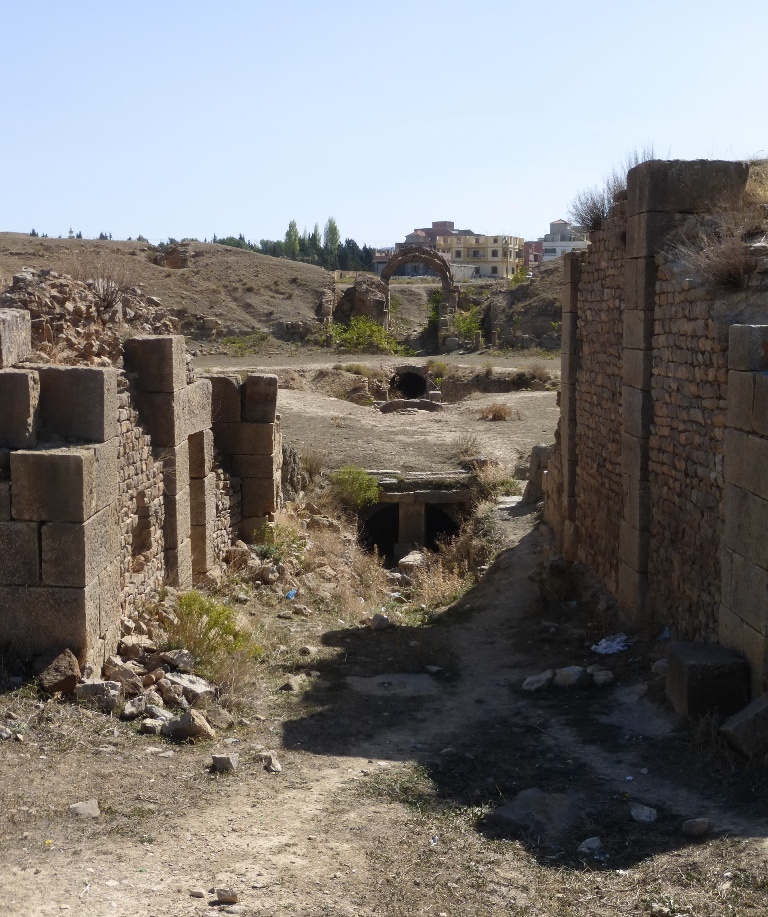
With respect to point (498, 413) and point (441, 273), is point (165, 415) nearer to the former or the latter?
point (498, 413)

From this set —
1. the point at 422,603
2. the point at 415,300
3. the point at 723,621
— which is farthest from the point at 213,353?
the point at 723,621

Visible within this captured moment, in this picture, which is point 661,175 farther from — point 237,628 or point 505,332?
point 505,332

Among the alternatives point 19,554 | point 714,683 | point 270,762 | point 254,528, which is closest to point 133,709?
point 270,762

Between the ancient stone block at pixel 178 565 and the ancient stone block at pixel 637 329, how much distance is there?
4678 mm

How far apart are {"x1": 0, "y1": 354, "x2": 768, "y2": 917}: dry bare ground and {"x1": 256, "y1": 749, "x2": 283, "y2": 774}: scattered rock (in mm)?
46

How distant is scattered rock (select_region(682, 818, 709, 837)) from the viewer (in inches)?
196

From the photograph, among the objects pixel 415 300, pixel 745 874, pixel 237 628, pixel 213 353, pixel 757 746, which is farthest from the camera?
pixel 415 300

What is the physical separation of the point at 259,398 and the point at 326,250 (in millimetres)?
89018

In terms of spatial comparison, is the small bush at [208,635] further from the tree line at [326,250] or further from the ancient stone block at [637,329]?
the tree line at [326,250]

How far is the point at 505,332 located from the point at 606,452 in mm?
30641

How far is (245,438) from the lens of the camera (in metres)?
11.9

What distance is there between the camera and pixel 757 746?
219 inches

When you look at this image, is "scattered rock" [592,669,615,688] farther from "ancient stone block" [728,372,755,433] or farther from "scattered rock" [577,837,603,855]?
"scattered rock" [577,837,603,855]

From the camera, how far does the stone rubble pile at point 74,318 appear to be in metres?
8.87
